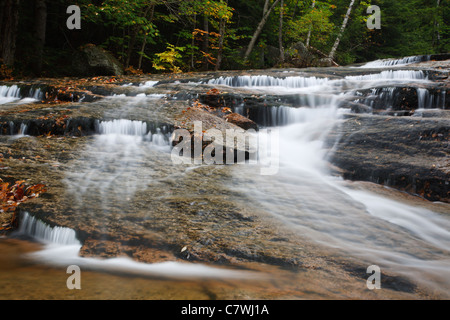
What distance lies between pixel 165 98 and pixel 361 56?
19155 millimetres

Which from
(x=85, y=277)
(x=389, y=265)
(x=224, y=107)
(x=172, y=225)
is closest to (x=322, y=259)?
(x=389, y=265)

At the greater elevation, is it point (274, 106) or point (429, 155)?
point (274, 106)

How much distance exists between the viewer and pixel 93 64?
12.3 metres

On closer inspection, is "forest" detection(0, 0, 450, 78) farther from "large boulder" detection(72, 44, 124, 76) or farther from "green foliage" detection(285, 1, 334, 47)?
"large boulder" detection(72, 44, 124, 76)

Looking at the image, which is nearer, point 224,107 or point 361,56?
point 224,107

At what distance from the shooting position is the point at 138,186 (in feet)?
12.5

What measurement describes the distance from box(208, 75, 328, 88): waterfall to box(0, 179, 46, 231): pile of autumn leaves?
25.1 ft

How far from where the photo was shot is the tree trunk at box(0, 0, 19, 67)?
33.6 feet

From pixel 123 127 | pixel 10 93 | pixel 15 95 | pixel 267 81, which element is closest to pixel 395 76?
pixel 267 81

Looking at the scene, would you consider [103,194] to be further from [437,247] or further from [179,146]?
[437,247]

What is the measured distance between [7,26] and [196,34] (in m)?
9.68

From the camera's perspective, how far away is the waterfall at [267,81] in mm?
9773

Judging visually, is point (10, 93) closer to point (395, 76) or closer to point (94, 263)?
point (94, 263)

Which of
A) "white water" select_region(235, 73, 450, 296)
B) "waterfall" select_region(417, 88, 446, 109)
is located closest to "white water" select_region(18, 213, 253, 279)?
"white water" select_region(235, 73, 450, 296)
